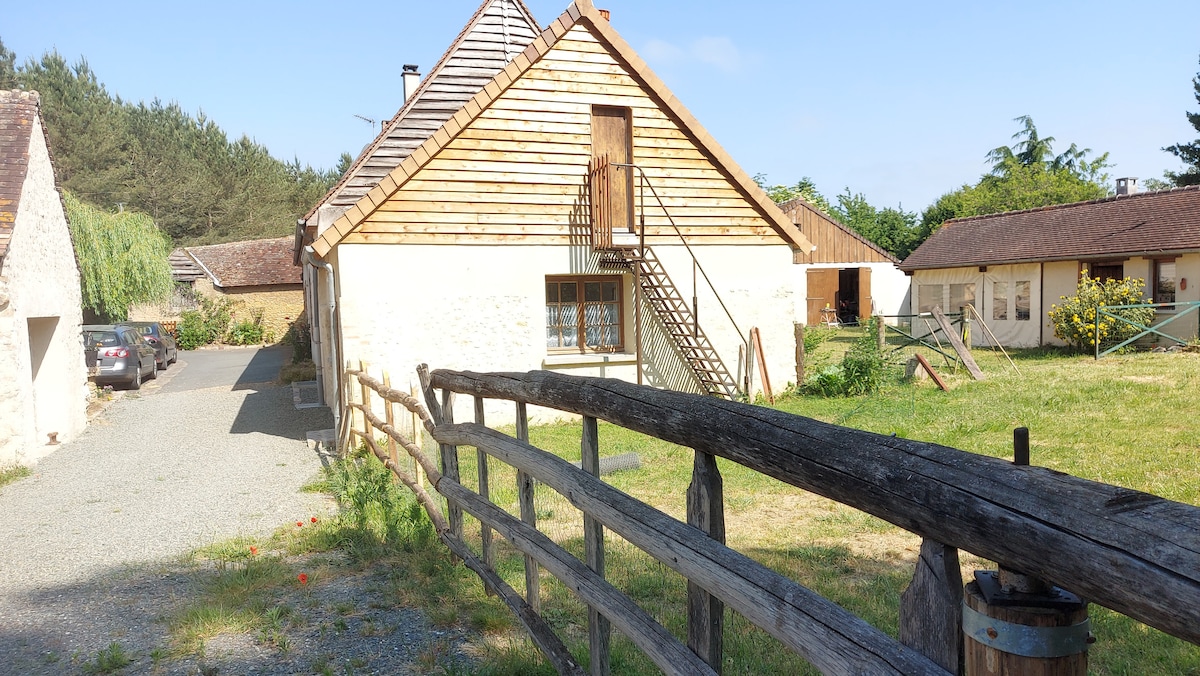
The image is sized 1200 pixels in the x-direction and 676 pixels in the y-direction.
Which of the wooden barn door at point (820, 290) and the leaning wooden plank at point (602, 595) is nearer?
the leaning wooden plank at point (602, 595)

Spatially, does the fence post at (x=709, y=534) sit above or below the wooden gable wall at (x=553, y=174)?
below

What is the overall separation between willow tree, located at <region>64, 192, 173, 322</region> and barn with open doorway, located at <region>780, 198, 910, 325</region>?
2416 centimetres

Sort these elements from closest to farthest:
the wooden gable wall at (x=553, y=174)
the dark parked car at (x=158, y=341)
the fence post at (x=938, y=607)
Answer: the fence post at (x=938, y=607)
the wooden gable wall at (x=553, y=174)
the dark parked car at (x=158, y=341)

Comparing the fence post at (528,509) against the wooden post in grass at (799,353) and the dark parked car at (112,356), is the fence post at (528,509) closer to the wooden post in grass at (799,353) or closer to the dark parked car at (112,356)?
the wooden post in grass at (799,353)

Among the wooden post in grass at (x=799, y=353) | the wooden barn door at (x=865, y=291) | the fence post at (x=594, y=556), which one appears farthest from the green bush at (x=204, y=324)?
the fence post at (x=594, y=556)

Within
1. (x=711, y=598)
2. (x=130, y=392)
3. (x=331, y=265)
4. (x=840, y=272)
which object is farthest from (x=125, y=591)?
(x=840, y=272)

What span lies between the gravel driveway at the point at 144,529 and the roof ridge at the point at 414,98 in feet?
12.9

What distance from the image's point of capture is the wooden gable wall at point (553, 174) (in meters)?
11.5

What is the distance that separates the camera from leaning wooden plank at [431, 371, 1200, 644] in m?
1.10

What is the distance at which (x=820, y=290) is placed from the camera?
32.0m

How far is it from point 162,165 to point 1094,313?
49891mm

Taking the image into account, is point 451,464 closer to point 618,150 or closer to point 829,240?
point 618,150

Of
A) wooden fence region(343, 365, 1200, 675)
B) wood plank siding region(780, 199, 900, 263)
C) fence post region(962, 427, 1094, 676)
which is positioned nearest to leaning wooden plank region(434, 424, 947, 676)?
wooden fence region(343, 365, 1200, 675)

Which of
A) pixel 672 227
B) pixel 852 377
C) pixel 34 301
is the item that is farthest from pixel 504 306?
pixel 34 301
